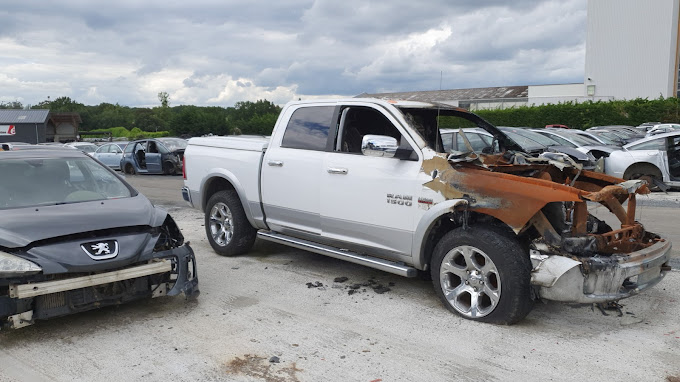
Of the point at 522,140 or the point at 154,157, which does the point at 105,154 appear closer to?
the point at 154,157

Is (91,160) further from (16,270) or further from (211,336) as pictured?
(211,336)

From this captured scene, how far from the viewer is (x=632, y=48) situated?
177ft

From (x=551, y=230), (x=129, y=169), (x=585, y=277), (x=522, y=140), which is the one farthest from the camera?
(x=129, y=169)

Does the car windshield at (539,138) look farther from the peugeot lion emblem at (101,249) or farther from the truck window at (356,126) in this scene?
the peugeot lion emblem at (101,249)

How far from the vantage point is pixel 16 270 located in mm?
4070

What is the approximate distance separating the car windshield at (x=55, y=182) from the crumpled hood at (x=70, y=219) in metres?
0.22

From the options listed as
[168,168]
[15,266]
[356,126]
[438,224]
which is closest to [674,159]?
[356,126]

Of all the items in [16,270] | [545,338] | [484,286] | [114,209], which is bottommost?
[545,338]

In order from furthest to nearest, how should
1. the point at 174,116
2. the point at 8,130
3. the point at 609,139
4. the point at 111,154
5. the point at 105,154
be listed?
the point at 174,116
the point at 8,130
the point at 105,154
the point at 111,154
the point at 609,139

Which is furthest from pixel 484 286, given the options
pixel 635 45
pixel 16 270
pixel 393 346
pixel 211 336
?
pixel 635 45

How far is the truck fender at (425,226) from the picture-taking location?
185 inches

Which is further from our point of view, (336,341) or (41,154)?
(41,154)

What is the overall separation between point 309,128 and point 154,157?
609 inches

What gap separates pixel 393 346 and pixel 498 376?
0.85 metres
